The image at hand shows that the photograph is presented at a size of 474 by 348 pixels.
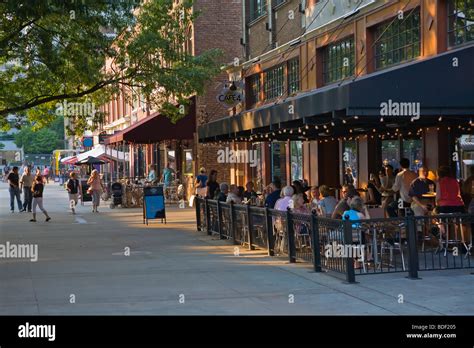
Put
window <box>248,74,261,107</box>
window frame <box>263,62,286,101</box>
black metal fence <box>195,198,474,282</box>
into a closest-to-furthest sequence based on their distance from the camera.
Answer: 1. black metal fence <box>195,198,474,282</box>
2. window frame <box>263,62,286,101</box>
3. window <box>248,74,261,107</box>

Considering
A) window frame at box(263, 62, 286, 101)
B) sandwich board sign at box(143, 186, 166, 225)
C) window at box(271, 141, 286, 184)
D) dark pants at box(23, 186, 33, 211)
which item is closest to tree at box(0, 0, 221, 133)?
sandwich board sign at box(143, 186, 166, 225)

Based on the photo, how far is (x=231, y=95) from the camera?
2923 centimetres

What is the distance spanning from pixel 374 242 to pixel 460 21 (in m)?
5.71

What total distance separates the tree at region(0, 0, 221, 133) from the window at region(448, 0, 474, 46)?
775cm

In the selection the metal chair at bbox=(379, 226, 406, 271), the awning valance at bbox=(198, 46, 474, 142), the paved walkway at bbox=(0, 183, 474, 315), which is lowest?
the paved walkway at bbox=(0, 183, 474, 315)

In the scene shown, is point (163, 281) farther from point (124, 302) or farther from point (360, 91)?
point (360, 91)

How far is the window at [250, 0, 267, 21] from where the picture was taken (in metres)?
28.6

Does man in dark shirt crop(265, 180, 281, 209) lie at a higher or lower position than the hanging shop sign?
lower

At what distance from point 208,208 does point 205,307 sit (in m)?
10.6

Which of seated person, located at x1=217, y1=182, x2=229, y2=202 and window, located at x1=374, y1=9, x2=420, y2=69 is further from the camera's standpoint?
seated person, located at x1=217, y1=182, x2=229, y2=202

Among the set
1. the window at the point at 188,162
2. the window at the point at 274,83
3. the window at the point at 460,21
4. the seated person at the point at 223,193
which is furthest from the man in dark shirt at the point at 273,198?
the window at the point at 188,162

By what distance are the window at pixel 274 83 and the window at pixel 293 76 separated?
2.88 feet

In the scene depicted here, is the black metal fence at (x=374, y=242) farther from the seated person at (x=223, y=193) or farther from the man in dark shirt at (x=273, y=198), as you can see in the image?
the seated person at (x=223, y=193)

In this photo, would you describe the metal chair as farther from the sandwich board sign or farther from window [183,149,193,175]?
window [183,149,193,175]
